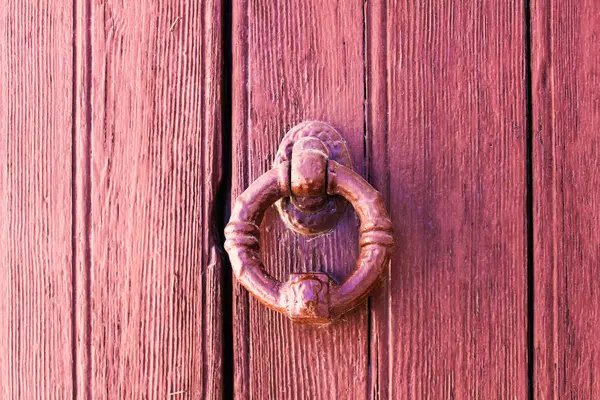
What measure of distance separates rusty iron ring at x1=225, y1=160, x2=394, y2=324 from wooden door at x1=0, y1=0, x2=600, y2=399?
6 cm

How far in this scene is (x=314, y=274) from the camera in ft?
1.55

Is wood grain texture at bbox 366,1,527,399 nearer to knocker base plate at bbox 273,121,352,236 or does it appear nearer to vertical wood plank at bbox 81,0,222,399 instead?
knocker base plate at bbox 273,121,352,236

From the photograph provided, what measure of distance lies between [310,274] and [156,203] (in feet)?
0.63

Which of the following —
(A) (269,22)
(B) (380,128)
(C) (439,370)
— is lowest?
(C) (439,370)

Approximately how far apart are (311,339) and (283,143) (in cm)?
21

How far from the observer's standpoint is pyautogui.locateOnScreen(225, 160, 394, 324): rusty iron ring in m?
0.46

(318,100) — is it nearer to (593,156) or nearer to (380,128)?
(380,128)

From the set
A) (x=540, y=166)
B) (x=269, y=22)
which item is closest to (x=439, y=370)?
(x=540, y=166)

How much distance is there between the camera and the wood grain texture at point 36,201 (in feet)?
1.85

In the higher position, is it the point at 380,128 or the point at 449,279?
the point at 380,128

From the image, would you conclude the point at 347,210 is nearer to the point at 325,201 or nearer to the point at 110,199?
the point at 325,201

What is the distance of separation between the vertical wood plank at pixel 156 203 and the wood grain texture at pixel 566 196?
0.33 metres

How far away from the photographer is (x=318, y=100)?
537 mm

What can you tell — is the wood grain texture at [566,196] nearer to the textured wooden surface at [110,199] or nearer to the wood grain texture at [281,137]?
the wood grain texture at [281,137]
